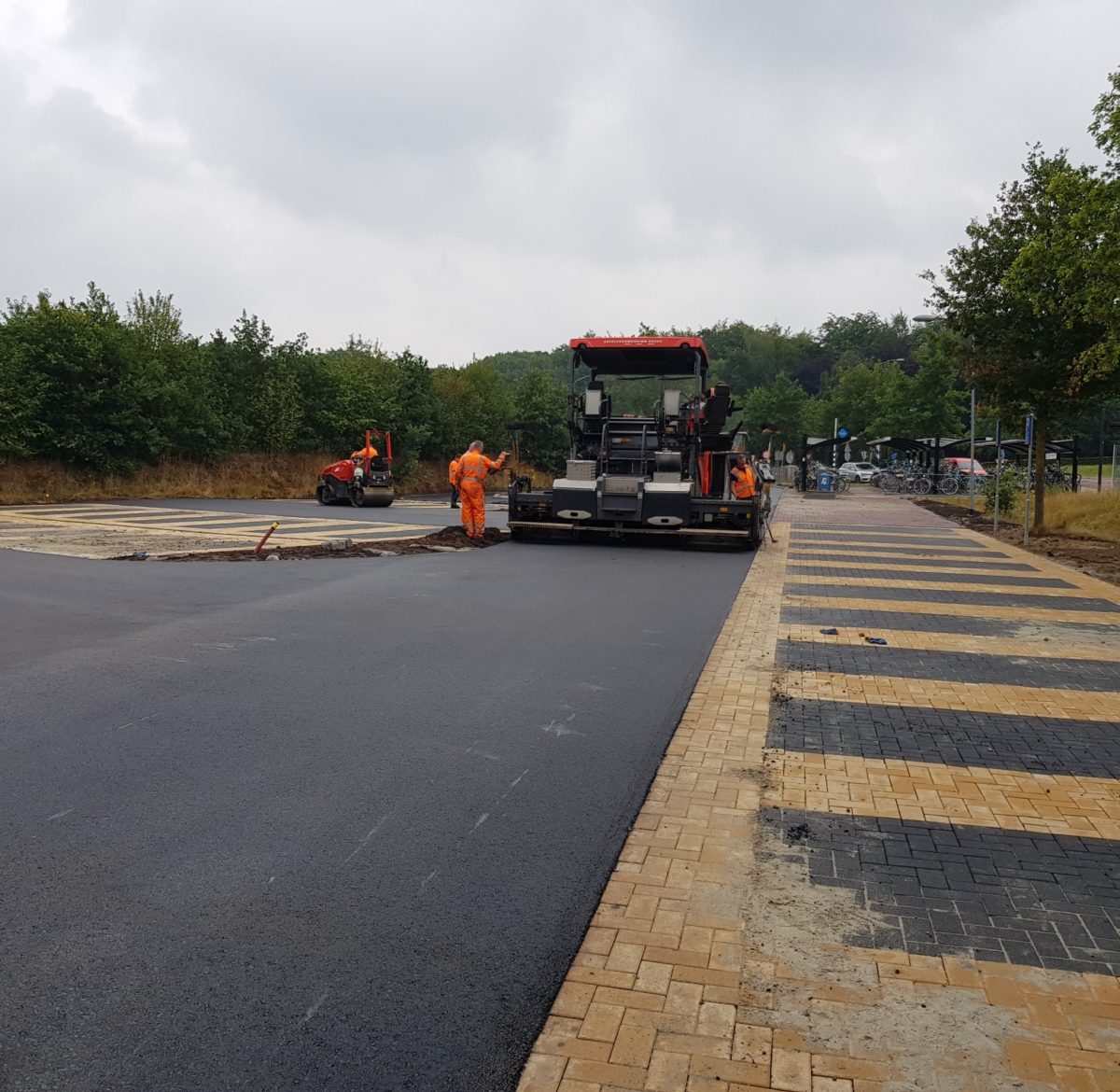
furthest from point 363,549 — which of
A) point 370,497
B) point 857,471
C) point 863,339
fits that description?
point 863,339

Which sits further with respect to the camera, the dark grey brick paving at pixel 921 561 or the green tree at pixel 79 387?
the green tree at pixel 79 387

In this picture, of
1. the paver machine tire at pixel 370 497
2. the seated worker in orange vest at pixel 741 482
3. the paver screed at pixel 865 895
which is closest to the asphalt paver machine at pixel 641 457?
the seated worker in orange vest at pixel 741 482

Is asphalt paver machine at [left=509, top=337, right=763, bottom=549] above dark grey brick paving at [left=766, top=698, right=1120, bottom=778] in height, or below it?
above

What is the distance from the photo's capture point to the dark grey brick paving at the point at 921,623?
9234 millimetres

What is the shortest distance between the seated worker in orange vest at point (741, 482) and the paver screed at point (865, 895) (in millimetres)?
9580

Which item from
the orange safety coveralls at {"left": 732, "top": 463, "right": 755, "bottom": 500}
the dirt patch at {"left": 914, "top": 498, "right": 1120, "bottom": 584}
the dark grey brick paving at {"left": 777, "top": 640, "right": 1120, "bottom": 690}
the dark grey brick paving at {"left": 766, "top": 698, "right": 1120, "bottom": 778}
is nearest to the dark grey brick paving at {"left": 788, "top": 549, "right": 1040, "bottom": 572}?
the dirt patch at {"left": 914, "top": 498, "right": 1120, "bottom": 584}

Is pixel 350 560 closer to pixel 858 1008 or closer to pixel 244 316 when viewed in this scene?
pixel 858 1008

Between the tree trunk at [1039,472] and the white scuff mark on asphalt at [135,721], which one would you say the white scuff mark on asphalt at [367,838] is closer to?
the white scuff mark on asphalt at [135,721]

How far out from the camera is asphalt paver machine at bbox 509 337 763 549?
1606 cm

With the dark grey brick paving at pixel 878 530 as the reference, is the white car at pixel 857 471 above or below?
above

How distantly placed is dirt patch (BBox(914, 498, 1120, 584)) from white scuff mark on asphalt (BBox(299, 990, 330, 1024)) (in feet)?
41.7

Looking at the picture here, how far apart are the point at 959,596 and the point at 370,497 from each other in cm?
1935

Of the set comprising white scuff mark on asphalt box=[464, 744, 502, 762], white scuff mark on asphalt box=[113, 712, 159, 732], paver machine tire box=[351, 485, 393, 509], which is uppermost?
paver machine tire box=[351, 485, 393, 509]

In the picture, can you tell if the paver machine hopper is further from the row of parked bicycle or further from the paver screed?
the row of parked bicycle
